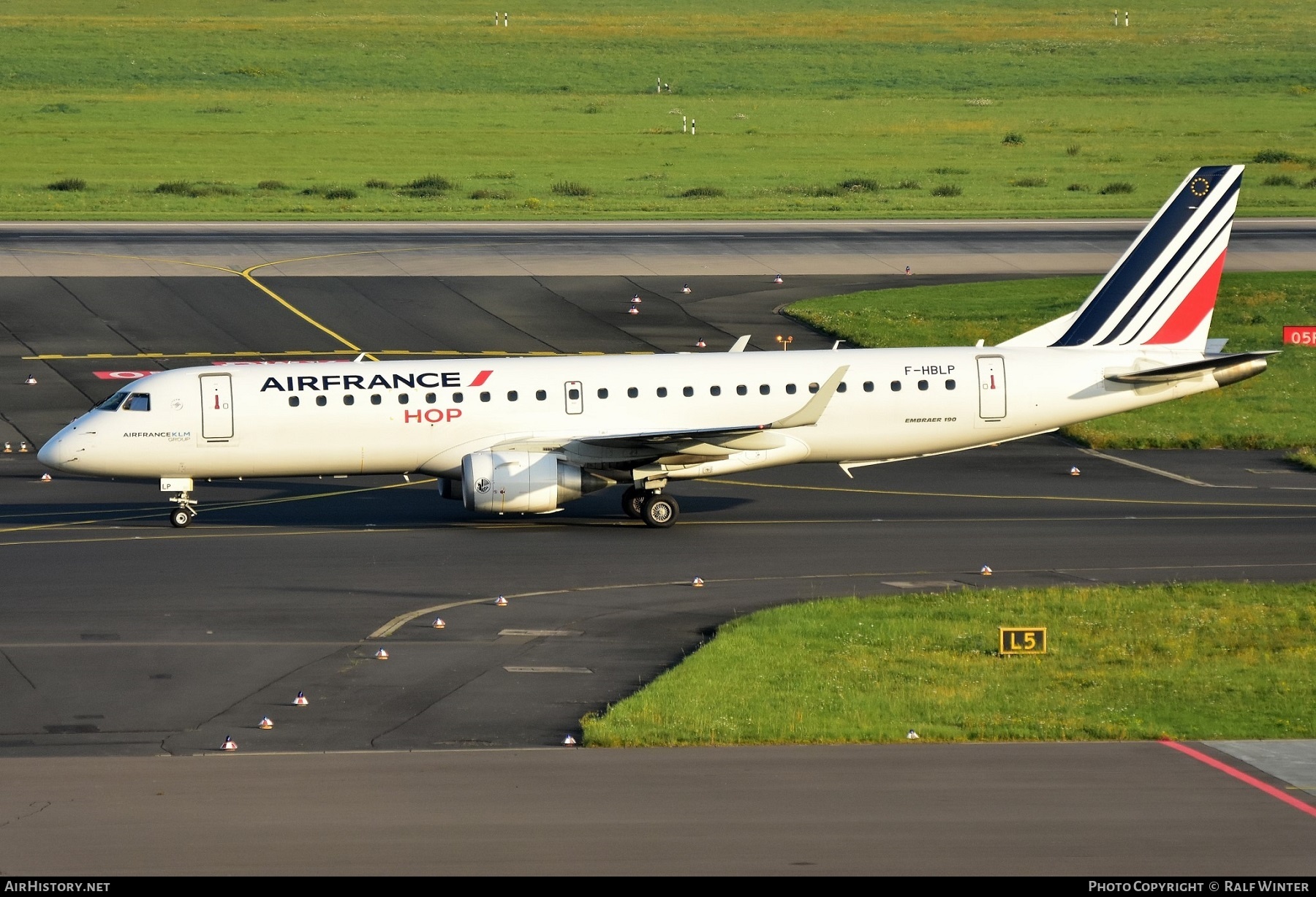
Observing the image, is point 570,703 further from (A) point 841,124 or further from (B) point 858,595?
(A) point 841,124

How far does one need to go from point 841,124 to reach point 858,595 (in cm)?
10734

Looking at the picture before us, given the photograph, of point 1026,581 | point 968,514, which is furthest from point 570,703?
point 968,514

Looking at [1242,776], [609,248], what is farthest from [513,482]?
[609,248]

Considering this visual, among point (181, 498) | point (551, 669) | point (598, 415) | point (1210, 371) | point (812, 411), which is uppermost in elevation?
point (1210, 371)

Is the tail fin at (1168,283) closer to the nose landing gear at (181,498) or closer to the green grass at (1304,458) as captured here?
the green grass at (1304,458)

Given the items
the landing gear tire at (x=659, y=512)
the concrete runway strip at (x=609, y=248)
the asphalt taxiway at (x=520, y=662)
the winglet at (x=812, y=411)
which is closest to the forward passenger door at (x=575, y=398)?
the landing gear tire at (x=659, y=512)

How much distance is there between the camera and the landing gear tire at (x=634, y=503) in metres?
38.8

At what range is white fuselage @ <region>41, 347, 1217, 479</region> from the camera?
3806cm

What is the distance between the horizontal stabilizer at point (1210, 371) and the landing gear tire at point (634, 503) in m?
11.1

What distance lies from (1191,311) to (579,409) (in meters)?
14.9

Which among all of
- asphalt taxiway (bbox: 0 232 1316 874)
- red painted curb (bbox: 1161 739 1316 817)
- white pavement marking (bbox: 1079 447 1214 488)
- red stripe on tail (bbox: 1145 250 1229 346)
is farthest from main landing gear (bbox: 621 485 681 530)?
red painted curb (bbox: 1161 739 1316 817)

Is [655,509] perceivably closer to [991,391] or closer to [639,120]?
[991,391]

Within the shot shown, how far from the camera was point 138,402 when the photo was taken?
125ft

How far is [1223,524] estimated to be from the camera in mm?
37969
